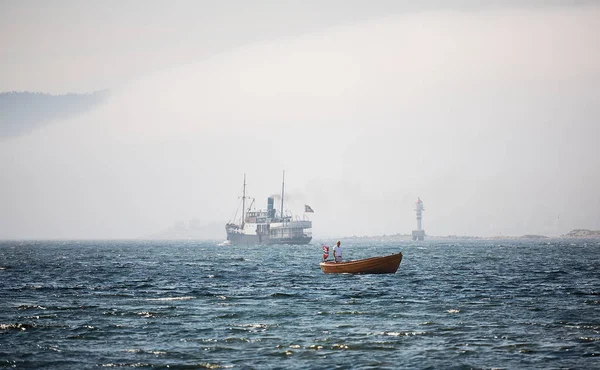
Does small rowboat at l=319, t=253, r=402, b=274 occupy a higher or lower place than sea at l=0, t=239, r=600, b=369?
higher

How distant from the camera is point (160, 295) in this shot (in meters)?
39.4

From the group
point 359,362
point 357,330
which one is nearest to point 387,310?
point 357,330

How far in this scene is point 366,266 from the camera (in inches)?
2079

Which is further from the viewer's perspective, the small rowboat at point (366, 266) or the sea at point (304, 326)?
the small rowboat at point (366, 266)

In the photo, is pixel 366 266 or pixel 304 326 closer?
pixel 304 326

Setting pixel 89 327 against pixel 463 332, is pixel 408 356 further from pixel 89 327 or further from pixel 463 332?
pixel 89 327

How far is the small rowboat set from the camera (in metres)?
52.5

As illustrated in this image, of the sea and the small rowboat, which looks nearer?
the sea

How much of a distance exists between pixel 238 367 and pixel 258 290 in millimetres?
23155

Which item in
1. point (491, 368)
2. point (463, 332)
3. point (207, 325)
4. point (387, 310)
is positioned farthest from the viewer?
point (387, 310)

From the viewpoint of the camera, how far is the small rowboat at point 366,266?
52.5 meters

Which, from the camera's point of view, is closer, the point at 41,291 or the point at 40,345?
the point at 40,345

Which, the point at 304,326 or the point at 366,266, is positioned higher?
the point at 366,266

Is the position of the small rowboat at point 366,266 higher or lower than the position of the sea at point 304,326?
higher
